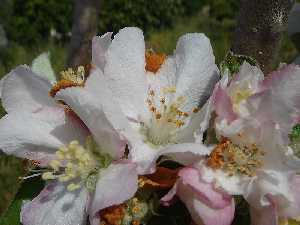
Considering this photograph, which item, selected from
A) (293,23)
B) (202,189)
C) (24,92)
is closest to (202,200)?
(202,189)

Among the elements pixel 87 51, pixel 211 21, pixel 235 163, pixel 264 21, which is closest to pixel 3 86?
pixel 235 163

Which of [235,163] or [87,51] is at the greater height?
[87,51]

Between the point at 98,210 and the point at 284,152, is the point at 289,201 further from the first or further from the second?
the point at 98,210

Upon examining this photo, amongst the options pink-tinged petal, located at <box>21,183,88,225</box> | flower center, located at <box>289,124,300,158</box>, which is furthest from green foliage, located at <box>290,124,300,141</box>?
pink-tinged petal, located at <box>21,183,88,225</box>

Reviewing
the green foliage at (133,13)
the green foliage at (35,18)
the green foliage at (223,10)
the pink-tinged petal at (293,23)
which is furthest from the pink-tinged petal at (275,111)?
the green foliage at (223,10)

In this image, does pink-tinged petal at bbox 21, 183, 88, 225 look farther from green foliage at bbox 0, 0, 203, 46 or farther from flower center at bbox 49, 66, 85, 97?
green foliage at bbox 0, 0, 203, 46
